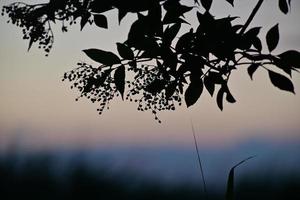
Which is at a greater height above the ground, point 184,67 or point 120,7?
point 120,7

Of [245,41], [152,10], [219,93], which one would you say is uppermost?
[152,10]

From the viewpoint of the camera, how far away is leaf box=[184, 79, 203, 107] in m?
1.11

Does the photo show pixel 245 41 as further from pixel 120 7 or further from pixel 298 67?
pixel 120 7

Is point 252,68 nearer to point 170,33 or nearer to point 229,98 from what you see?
point 229,98

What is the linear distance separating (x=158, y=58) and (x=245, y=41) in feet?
0.71

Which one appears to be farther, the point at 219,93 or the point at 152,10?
the point at 219,93

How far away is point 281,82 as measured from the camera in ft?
3.33

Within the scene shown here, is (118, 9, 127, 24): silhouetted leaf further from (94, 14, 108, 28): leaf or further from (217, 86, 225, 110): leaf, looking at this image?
Result: (217, 86, 225, 110): leaf

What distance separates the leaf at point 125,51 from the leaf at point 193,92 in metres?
0.17

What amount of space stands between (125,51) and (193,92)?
0.20 meters

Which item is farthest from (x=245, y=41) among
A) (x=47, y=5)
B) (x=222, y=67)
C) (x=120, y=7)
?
(x=47, y=5)

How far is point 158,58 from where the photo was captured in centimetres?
110

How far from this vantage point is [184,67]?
110cm

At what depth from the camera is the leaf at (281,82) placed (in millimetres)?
1003
